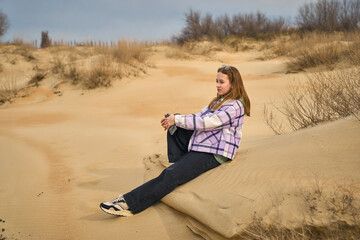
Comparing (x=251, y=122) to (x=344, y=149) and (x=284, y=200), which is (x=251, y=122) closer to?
(x=344, y=149)

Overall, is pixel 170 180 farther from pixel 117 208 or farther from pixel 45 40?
pixel 45 40

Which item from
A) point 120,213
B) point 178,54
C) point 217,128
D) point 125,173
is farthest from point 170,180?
point 178,54

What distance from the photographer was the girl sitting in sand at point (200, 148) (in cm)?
326

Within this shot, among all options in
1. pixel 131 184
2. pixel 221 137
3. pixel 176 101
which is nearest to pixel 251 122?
pixel 176 101

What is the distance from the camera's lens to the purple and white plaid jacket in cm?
319

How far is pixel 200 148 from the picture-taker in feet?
10.8

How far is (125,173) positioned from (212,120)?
6.95 feet

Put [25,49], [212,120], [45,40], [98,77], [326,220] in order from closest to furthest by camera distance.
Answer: [326,220] < [212,120] < [98,77] < [25,49] < [45,40]

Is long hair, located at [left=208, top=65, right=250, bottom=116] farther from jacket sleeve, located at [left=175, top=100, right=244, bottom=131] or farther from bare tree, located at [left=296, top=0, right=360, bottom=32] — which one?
bare tree, located at [left=296, top=0, right=360, bottom=32]

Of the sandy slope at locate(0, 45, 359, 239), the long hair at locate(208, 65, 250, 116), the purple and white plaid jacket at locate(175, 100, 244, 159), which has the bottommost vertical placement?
the sandy slope at locate(0, 45, 359, 239)

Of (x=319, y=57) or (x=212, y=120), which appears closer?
(x=212, y=120)

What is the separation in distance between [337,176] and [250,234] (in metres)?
0.82

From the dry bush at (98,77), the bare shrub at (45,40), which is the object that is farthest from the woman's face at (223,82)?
Result: the bare shrub at (45,40)

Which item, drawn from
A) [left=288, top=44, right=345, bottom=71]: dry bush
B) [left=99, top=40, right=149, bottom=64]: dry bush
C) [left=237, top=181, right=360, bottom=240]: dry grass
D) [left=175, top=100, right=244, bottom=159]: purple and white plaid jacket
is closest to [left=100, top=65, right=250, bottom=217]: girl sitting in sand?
[left=175, top=100, right=244, bottom=159]: purple and white plaid jacket
